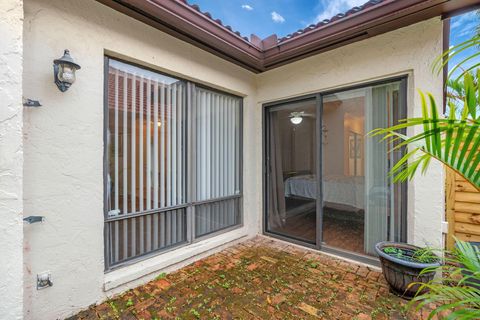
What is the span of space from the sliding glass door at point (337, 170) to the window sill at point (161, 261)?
1.20 m

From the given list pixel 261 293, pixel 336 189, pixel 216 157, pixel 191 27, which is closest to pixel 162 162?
pixel 216 157

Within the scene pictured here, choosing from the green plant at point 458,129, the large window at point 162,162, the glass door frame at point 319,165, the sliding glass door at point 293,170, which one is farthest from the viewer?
the sliding glass door at point 293,170

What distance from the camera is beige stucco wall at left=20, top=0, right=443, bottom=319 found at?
2.22m

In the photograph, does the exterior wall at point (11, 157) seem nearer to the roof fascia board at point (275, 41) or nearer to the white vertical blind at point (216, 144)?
the roof fascia board at point (275, 41)

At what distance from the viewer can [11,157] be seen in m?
1.91

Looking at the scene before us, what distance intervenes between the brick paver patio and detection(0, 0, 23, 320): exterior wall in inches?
33.1

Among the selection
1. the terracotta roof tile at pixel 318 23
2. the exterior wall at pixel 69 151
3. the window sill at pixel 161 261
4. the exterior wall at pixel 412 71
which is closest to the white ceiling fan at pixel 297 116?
the exterior wall at pixel 412 71

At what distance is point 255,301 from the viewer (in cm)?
265

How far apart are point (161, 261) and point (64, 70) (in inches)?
101

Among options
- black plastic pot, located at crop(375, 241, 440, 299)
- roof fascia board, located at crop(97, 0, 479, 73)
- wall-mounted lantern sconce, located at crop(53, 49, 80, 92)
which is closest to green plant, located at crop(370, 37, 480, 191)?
black plastic pot, located at crop(375, 241, 440, 299)

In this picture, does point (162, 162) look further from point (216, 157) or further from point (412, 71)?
point (412, 71)

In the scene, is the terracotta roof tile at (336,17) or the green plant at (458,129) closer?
the green plant at (458,129)

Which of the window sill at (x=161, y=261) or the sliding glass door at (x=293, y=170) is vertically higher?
the sliding glass door at (x=293, y=170)

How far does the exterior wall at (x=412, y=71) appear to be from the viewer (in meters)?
2.91
